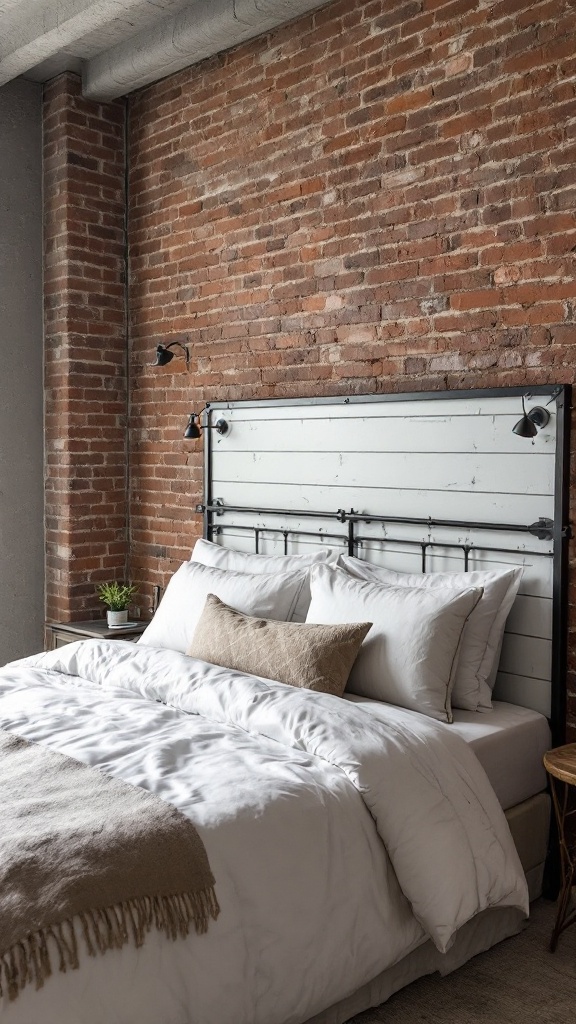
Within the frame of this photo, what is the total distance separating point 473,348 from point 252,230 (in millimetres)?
1417

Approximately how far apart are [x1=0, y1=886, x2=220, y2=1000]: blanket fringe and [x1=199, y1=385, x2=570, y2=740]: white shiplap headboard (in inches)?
62.8

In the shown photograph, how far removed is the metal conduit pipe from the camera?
155 inches

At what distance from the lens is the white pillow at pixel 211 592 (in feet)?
12.1

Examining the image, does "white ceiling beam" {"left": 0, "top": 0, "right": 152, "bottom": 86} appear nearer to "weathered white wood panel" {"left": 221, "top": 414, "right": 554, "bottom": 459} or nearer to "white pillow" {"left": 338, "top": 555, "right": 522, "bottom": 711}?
"weathered white wood panel" {"left": 221, "top": 414, "right": 554, "bottom": 459}

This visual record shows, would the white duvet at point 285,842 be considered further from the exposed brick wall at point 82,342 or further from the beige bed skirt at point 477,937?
the exposed brick wall at point 82,342

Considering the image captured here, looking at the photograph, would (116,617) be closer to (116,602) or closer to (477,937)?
(116,602)

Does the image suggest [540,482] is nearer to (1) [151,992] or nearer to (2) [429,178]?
(2) [429,178]

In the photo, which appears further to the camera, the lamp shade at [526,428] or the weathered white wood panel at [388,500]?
the weathered white wood panel at [388,500]

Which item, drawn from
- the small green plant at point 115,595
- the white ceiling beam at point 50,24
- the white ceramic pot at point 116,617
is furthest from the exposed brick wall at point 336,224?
the white ceiling beam at point 50,24

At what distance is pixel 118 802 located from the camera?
2.27 metres

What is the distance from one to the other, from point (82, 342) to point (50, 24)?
5.04ft

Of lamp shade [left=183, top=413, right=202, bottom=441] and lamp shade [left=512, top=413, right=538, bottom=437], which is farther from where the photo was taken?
lamp shade [left=183, top=413, right=202, bottom=441]

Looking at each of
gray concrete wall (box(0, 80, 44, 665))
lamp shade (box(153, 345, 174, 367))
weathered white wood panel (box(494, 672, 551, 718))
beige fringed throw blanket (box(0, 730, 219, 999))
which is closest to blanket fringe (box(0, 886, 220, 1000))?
beige fringed throw blanket (box(0, 730, 219, 999))

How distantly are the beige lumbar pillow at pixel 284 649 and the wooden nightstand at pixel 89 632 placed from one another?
1254 mm
